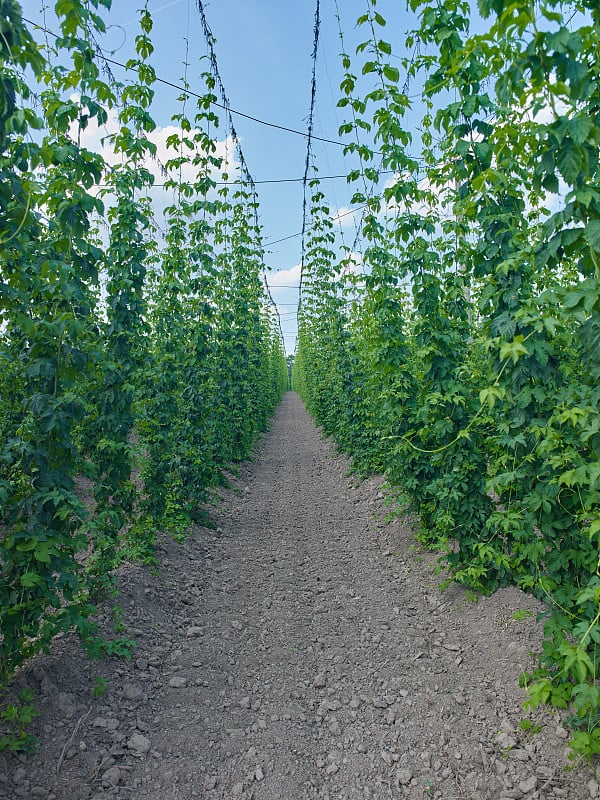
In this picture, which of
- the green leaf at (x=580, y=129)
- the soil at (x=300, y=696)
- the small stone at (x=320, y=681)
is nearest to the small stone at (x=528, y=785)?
the soil at (x=300, y=696)

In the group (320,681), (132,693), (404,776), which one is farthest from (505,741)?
(132,693)

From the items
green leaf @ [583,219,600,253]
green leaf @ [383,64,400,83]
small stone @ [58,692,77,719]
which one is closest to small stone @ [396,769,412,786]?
small stone @ [58,692,77,719]

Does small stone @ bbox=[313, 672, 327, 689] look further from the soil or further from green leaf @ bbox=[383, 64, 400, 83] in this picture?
green leaf @ bbox=[383, 64, 400, 83]

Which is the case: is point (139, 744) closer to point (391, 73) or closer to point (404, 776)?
point (404, 776)

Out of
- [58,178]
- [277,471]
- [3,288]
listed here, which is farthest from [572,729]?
[277,471]

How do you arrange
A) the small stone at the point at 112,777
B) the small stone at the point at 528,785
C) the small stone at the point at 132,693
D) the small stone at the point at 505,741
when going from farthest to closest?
the small stone at the point at 132,693
the small stone at the point at 505,741
the small stone at the point at 112,777
the small stone at the point at 528,785

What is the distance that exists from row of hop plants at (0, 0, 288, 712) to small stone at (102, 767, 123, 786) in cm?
68

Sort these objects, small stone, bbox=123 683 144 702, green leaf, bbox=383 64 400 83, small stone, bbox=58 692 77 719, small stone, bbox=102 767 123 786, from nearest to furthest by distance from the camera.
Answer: small stone, bbox=102 767 123 786 < small stone, bbox=58 692 77 719 < small stone, bbox=123 683 144 702 < green leaf, bbox=383 64 400 83

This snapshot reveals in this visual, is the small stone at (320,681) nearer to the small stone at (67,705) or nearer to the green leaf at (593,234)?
the small stone at (67,705)

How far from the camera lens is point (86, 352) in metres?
3.10

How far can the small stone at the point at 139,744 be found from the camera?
278 cm

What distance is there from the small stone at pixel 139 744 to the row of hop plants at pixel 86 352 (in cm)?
56

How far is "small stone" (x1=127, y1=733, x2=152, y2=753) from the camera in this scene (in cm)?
278

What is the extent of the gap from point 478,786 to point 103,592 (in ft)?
9.24
